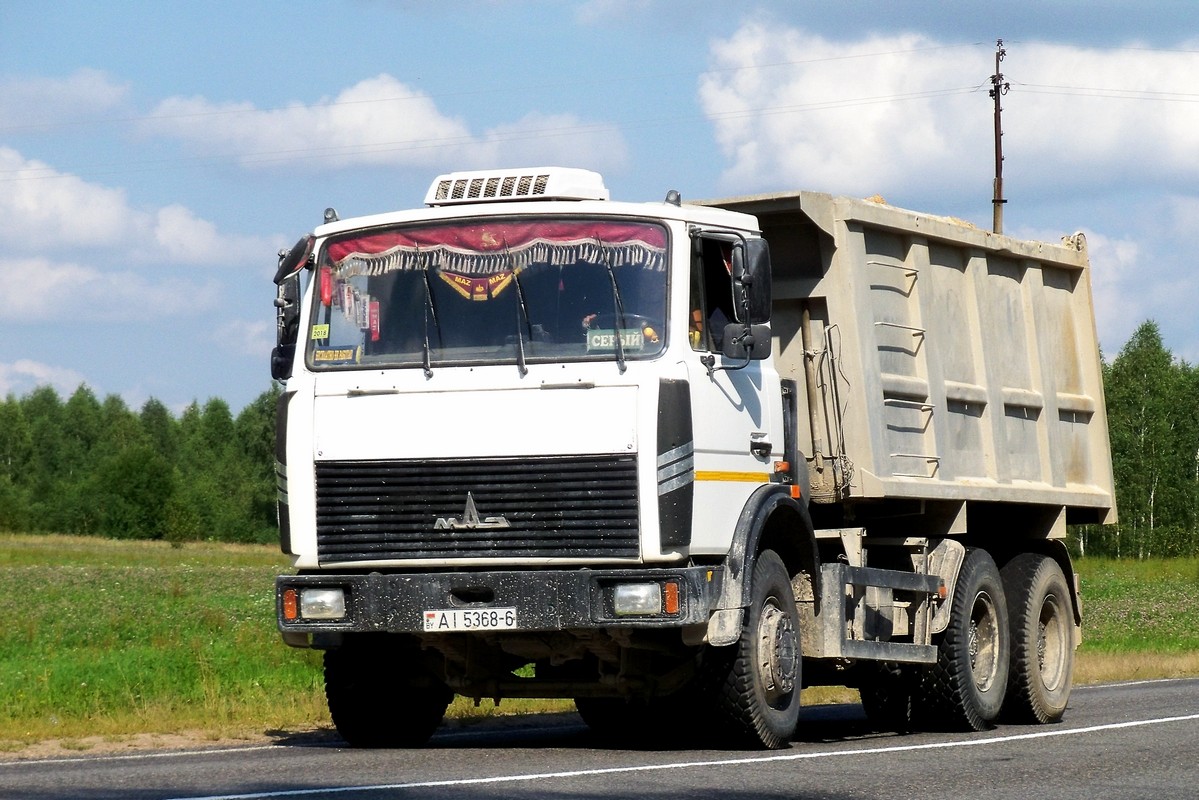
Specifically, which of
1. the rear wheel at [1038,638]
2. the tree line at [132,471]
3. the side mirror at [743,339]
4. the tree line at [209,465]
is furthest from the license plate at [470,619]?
the tree line at [132,471]

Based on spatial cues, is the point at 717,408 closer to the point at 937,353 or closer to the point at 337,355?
the point at 337,355

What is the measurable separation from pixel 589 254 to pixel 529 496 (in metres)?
1.39

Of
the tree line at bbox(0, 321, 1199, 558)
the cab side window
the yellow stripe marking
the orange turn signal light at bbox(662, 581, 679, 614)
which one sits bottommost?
the orange turn signal light at bbox(662, 581, 679, 614)

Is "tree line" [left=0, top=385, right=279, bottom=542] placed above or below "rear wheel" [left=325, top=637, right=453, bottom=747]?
above

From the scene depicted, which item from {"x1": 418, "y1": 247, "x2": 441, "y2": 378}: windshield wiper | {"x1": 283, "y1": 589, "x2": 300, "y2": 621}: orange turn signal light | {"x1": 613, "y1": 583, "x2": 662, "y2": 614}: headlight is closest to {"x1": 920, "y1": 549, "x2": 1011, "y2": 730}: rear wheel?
{"x1": 613, "y1": 583, "x2": 662, "y2": 614}: headlight

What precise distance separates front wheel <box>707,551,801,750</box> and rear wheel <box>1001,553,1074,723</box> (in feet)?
11.9

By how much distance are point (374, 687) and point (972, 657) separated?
4653 millimetres

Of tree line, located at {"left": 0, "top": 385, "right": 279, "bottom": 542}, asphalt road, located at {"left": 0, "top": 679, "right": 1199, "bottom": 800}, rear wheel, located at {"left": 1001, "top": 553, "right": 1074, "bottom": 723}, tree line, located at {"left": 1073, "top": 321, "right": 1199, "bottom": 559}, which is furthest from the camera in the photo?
tree line, located at {"left": 0, "top": 385, "right": 279, "bottom": 542}

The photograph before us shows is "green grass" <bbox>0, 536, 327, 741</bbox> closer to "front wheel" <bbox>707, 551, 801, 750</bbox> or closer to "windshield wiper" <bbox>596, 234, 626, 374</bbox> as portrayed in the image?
"front wheel" <bbox>707, 551, 801, 750</bbox>

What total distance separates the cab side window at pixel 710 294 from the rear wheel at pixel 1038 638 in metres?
4.97

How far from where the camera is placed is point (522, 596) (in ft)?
30.7

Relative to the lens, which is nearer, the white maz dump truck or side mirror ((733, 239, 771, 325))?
the white maz dump truck

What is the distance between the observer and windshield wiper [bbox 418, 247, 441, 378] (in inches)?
382

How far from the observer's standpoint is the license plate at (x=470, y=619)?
9.41 metres
